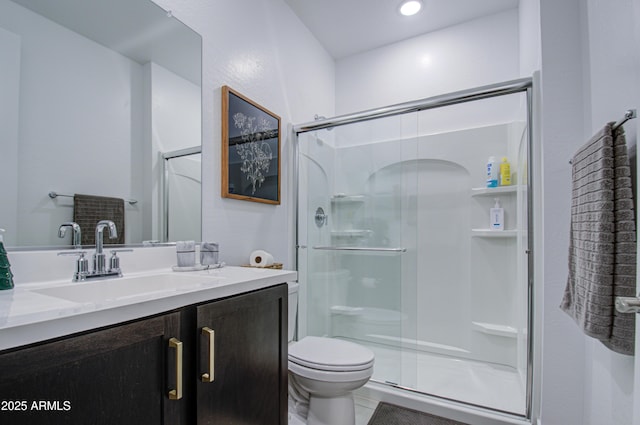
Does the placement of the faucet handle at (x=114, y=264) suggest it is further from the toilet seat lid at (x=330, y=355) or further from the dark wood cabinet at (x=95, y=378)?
the toilet seat lid at (x=330, y=355)

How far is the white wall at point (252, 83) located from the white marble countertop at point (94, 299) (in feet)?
1.49

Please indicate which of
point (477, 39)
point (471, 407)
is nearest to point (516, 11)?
point (477, 39)

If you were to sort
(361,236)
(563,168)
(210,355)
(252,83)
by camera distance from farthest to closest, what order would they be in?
(361,236), (252,83), (563,168), (210,355)

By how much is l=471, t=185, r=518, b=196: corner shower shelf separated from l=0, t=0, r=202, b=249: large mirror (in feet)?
6.82

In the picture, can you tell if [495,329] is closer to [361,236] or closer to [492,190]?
[492,190]

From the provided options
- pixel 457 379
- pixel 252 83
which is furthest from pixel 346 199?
pixel 457 379

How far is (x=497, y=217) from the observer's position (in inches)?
93.6

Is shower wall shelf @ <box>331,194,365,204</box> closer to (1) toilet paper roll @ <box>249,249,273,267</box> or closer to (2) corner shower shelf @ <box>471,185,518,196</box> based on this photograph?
(1) toilet paper roll @ <box>249,249,273,267</box>

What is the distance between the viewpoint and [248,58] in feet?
6.19

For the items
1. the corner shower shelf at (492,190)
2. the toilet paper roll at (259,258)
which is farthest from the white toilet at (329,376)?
the corner shower shelf at (492,190)

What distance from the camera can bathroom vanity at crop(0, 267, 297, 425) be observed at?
1.72ft

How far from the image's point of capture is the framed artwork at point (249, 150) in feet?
5.45

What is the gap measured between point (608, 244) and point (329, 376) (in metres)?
1.16

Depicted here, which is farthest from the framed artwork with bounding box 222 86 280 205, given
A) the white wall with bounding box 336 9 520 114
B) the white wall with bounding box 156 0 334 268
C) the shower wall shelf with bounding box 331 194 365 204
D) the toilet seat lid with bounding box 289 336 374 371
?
the white wall with bounding box 336 9 520 114
